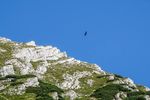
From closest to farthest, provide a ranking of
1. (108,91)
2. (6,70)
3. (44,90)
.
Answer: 1. (44,90)
2. (108,91)
3. (6,70)

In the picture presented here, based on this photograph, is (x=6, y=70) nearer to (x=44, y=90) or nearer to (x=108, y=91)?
(x=44, y=90)

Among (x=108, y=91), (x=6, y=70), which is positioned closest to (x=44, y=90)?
(x=6, y=70)

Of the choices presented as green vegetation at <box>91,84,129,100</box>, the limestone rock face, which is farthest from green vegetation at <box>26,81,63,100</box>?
the limestone rock face

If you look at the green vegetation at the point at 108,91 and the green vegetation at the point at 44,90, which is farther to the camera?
the green vegetation at the point at 108,91

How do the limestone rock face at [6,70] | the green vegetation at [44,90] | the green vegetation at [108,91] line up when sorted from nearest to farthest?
the green vegetation at [44,90], the green vegetation at [108,91], the limestone rock face at [6,70]

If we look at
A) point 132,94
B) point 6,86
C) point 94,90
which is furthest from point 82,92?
point 6,86

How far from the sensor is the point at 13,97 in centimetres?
16688

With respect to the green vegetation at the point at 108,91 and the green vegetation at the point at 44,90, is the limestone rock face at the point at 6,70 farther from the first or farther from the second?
the green vegetation at the point at 108,91

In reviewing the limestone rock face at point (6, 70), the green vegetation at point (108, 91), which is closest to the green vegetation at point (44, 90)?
the green vegetation at point (108, 91)

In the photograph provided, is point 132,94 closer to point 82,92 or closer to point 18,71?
point 82,92

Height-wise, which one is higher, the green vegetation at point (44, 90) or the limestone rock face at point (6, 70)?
the limestone rock face at point (6, 70)

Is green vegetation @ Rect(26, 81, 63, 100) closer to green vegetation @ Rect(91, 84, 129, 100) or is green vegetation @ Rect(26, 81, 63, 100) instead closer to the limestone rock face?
green vegetation @ Rect(91, 84, 129, 100)

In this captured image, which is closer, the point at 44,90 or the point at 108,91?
the point at 44,90

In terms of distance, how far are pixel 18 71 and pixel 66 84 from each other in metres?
21.6
